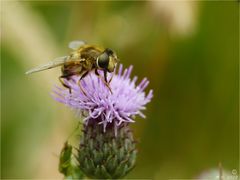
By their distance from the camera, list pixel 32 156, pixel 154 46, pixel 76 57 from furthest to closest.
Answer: pixel 154 46
pixel 32 156
pixel 76 57

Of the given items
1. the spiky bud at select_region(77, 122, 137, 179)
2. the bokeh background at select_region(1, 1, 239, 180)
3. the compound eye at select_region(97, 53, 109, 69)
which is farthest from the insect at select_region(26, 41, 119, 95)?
the bokeh background at select_region(1, 1, 239, 180)

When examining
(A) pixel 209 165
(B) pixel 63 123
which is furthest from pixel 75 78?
(A) pixel 209 165

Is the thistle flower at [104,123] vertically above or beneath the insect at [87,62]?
beneath

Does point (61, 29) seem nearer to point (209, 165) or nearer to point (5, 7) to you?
point (5, 7)

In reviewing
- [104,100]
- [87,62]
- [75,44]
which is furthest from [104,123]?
[75,44]

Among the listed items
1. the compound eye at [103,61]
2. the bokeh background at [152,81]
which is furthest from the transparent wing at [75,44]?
the bokeh background at [152,81]

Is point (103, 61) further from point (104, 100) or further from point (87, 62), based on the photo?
point (104, 100)

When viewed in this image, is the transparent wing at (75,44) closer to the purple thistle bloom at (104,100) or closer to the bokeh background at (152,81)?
the purple thistle bloom at (104,100)
